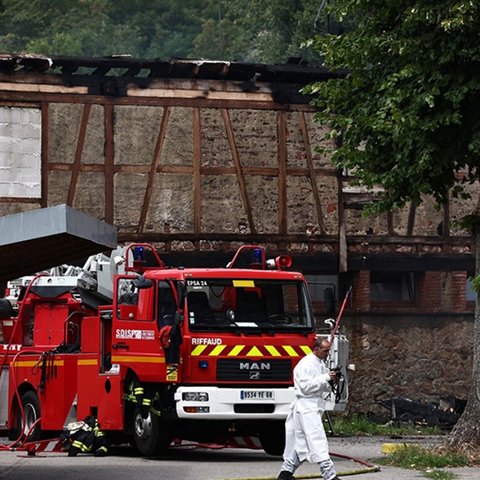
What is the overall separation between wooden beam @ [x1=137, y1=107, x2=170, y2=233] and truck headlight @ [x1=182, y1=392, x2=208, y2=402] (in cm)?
1219

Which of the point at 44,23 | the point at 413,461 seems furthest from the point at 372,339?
the point at 44,23

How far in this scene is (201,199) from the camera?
32125mm

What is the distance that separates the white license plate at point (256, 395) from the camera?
65.5 feet

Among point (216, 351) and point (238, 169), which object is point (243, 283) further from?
point (238, 169)

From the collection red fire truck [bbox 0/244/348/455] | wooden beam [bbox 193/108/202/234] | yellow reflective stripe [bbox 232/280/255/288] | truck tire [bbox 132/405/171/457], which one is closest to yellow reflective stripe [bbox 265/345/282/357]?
red fire truck [bbox 0/244/348/455]

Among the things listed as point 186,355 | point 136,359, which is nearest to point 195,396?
point 186,355

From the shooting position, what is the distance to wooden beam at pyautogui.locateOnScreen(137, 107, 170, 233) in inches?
1251

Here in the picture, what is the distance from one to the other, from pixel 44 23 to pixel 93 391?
59.1 meters

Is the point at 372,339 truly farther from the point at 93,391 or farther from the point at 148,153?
the point at 93,391

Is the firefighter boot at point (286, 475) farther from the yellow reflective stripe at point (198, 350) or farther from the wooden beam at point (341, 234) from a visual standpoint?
the wooden beam at point (341, 234)

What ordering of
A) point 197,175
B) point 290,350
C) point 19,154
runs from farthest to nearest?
point 197,175 → point 19,154 → point 290,350

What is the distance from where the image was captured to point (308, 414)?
16.4 m

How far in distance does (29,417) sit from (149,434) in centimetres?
344

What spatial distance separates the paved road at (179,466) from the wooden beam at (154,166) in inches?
370
